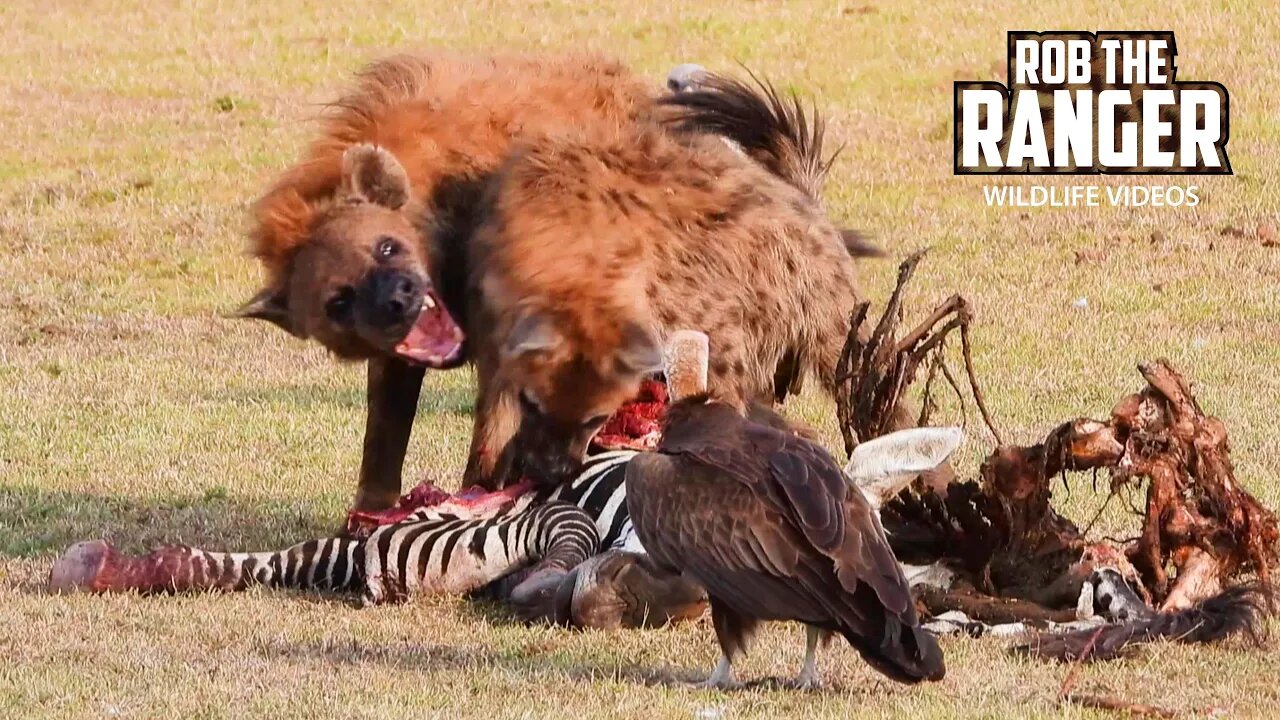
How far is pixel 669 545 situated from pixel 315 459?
415cm

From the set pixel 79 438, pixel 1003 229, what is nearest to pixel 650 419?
pixel 79 438

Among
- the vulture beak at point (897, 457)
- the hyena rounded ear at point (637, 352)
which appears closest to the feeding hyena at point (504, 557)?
the vulture beak at point (897, 457)

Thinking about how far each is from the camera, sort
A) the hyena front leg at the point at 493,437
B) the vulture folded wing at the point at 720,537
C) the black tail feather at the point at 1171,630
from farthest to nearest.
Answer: the hyena front leg at the point at 493,437 < the black tail feather at the point at 1171,630 < the vulture folded wing at the point at 720,537

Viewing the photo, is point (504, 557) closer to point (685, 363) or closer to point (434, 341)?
point (434, 341)

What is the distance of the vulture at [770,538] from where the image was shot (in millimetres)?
4613

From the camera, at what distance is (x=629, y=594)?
584cm

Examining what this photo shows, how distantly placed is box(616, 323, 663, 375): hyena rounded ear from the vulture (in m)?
1.00

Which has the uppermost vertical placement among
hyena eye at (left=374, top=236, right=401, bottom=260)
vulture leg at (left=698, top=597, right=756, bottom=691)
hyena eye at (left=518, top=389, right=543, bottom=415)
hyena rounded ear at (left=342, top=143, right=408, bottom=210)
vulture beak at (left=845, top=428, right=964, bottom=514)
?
hyena rounded ear at (left=342, top=143, right=408, bottom=210)

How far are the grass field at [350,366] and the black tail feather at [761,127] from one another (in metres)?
1.56

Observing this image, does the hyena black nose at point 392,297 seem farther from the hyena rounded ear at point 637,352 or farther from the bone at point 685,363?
the bone at point 685,363

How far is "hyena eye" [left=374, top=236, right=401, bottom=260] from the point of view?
6699 millimetres

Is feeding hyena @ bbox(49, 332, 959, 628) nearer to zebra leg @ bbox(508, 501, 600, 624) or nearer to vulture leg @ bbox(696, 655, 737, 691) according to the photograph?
zebra leg @ bbox(508, 501, 600, 624)

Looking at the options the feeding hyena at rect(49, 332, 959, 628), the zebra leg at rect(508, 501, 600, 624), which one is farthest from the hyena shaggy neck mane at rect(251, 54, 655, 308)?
the zebra leg at rect(508, 501, 600, 624)

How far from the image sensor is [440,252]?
6.89 m
